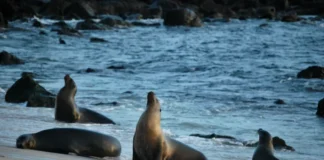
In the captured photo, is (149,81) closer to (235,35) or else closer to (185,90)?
(185,90)

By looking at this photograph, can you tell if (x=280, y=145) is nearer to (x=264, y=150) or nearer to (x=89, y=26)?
(x=264, y=150)

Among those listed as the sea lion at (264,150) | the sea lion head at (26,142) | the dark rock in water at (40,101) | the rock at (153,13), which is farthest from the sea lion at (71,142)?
the rock at (153,13)

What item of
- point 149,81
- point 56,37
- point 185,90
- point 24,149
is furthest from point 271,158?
point 56,37

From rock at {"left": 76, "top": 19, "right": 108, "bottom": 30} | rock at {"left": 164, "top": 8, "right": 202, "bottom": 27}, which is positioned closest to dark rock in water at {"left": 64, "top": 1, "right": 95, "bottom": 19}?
rock at {"left": 164, "top": 8, "right": 202, "bottom": 27}

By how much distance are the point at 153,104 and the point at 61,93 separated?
330 cm

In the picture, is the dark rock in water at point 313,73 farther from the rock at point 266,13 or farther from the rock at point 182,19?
the rock at point 266,13

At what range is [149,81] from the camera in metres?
17.0

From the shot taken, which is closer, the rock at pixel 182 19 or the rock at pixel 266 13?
the rock at pixel 182 19

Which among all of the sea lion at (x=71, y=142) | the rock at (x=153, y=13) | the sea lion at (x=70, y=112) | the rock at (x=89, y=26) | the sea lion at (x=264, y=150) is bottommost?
the rock at (x=153, y=13)

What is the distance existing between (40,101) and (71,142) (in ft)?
14.1

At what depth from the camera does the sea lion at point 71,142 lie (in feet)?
21.7

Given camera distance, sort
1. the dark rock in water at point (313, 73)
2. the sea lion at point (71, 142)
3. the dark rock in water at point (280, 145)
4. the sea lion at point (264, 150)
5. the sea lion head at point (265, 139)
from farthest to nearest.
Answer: the dark rock in water at point (313, 73) → the dark rock in water at point (280, 145) → the sea lion head at point (265, 139) → the sea lion at point (264, 150) → the sea lion at point (71, 142)

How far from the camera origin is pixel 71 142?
6.81 metres

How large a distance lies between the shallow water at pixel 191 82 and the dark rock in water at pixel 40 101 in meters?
0.20
